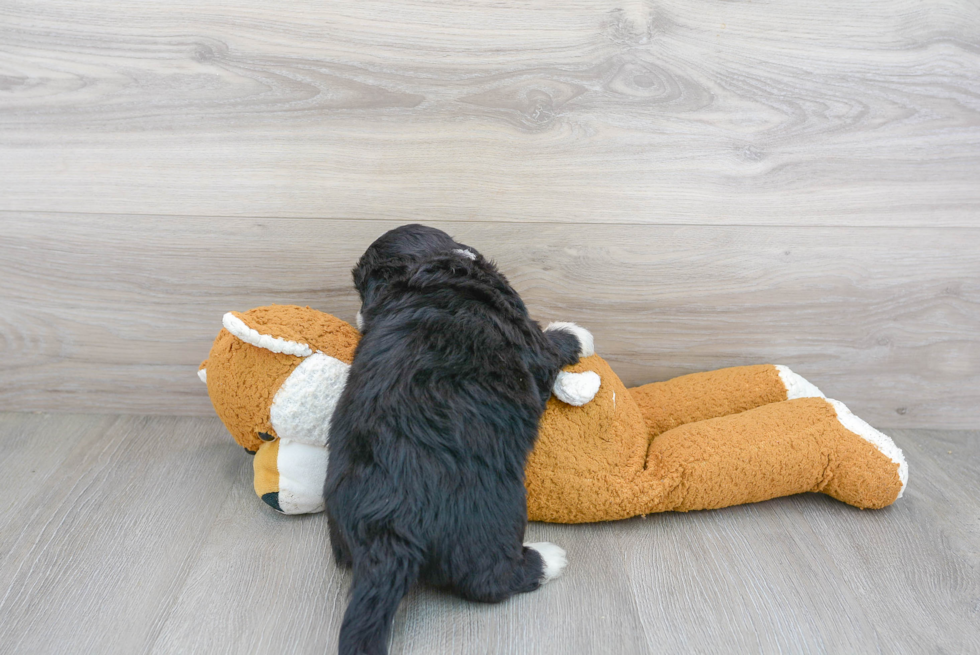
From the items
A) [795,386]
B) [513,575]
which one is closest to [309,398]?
[513,575]

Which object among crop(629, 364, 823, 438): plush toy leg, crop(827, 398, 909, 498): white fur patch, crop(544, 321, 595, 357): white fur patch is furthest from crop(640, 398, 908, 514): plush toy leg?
crop(544, 321, 595, 357): white fur patch

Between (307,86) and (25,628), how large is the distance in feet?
3.14

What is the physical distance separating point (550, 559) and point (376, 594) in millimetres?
286

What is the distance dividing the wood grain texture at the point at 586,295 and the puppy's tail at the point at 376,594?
24.3 inches

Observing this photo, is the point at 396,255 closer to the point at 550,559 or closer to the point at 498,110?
the point at 498,110

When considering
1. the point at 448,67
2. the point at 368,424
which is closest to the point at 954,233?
the point at 448,67

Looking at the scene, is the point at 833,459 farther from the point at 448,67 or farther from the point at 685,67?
the point at 448,67

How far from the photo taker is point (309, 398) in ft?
3.24

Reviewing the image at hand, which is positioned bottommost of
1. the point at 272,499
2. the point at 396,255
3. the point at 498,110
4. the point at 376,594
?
the point at 272,499

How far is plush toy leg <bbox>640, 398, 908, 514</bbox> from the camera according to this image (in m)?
1.02

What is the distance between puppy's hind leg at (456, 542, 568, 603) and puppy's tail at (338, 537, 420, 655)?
0.30ft

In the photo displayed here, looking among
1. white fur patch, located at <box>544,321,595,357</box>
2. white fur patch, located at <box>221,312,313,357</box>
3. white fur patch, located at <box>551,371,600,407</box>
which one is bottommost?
white fur patch, located at <box>551,371,600,407</box>

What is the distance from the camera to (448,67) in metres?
1.17

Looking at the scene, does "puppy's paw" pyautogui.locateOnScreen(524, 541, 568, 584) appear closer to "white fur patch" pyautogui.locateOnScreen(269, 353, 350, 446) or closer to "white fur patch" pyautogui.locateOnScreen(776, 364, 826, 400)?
"white fur patch" pyautogui.locateOnScreen(269, 353, 350, 446)
